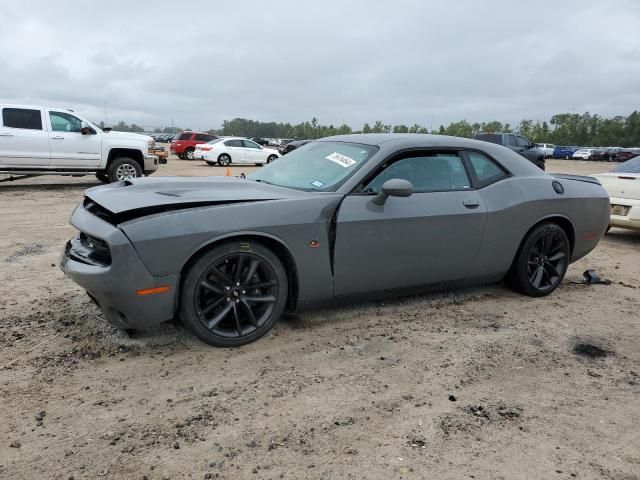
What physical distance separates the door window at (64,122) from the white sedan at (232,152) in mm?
11359

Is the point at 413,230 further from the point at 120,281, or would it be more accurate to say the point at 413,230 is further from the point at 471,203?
the point at 120,281

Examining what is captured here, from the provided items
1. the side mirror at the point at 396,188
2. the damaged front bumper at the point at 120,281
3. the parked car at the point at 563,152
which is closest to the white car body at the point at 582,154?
the parked car at the point at 563,152

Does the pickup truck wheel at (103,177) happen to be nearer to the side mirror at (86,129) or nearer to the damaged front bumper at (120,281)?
the side mirror at (86,129)

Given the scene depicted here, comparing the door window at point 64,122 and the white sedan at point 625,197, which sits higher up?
the door window at point 64,122

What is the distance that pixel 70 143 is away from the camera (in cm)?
1145

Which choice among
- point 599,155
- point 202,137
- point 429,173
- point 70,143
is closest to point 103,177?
point 70,143

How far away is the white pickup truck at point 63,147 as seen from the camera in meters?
10.9

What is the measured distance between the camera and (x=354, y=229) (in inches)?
139

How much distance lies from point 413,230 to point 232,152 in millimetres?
20562

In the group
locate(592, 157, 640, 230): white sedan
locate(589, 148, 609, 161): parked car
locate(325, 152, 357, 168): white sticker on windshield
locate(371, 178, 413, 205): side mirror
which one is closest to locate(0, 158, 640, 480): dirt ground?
locate(371, 178, 413, 205): side mirror

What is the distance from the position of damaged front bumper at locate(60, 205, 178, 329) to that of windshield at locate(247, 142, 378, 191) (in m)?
1.33

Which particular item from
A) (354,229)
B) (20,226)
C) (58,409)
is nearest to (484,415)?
(354,229)

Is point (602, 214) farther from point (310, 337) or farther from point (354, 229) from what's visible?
point (310, 337)

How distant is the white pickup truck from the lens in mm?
10922
